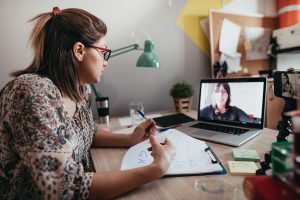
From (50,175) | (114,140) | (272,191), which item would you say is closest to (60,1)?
(114,140)

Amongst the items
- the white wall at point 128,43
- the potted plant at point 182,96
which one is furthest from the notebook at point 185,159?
the white wall at point 128,43

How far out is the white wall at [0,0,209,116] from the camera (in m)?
1.42

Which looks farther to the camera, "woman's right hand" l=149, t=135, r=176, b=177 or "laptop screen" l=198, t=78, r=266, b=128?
"laptop screen" l=198, t=78, r=266, b=128

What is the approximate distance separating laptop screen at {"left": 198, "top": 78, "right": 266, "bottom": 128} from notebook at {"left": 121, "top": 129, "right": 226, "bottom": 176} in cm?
28

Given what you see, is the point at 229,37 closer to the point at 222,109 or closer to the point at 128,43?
the point at 128,43

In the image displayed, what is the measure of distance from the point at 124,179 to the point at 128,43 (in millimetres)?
1258

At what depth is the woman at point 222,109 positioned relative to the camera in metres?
1.09

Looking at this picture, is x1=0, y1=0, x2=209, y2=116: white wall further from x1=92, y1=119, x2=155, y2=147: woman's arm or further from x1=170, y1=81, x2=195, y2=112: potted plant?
x1=92, y1=119, x2=155, y2=147: woman's arm

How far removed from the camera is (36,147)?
1.71ft

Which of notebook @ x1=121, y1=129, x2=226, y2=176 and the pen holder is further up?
the pen holder

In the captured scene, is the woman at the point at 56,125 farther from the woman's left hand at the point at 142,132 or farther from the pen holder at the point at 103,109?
the pen holder at the point at 103,109

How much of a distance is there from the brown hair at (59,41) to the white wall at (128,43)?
736 millimetres

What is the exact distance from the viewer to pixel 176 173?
66 centimetres

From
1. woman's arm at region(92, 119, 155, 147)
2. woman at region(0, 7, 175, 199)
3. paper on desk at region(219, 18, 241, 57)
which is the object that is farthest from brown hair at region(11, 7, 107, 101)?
paper on desk at region(219, 18, 241, 57)
